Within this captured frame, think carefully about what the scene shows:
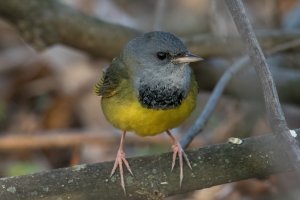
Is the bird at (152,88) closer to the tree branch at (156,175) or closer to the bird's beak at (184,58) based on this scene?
the bird's beak at (184,58)

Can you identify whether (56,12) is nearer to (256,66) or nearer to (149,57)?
(149,57)

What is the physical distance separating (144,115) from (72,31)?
2.08m

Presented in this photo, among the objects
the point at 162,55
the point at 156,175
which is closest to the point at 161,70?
the point at 162,55

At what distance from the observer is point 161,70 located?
4574 mm

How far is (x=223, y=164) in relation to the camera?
13.1 ft

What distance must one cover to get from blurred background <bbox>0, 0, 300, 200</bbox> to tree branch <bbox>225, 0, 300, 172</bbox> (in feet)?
5.81

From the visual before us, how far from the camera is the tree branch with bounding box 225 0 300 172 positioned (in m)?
3.19

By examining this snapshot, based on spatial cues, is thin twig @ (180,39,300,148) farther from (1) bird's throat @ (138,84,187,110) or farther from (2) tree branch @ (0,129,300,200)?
(2) tree branch @ (0,129,300,200)

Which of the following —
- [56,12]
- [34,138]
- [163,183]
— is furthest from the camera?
[34,138]

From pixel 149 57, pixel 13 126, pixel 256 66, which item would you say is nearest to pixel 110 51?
pixel 149 57

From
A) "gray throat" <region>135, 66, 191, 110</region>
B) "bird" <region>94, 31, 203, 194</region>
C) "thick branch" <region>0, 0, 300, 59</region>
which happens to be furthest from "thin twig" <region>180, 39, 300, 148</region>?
"thick branch" <region>0, 0, 300, 59</region>

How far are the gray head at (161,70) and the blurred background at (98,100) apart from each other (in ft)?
Answer: 3.14

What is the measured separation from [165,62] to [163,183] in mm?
942

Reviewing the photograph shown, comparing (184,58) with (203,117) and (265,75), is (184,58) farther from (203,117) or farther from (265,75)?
(265,75)
